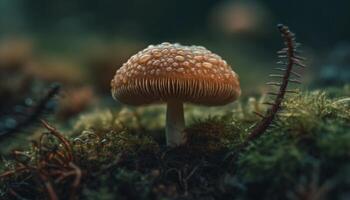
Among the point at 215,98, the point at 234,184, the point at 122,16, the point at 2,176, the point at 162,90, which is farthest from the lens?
the point at 122,16

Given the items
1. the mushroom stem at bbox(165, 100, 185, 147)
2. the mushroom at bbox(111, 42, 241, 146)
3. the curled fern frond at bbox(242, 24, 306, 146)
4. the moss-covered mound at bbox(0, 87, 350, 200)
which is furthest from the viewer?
the mushroom stem at bbox(165, 100, 185, 147)

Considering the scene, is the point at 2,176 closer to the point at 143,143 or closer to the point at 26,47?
the point at 143,143

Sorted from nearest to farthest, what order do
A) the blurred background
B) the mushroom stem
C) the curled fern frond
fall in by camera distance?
the curled fern frond, the mushroom stem, the blurred background

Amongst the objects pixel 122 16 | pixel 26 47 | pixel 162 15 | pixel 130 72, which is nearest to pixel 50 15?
pixel 122 16

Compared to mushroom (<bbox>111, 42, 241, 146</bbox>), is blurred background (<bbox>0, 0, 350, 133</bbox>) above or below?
below

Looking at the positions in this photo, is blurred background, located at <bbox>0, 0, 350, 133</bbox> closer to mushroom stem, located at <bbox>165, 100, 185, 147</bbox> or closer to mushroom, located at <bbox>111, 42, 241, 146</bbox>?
mushroom stem, located at <bbox>165, 100, 185, 147</bbox>

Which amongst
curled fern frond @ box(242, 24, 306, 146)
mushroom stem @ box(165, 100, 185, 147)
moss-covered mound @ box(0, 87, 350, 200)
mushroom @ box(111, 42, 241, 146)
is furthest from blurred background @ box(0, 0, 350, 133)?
curled fern frond @ box(242, 24, 306, 146)

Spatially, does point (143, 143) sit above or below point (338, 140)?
below
